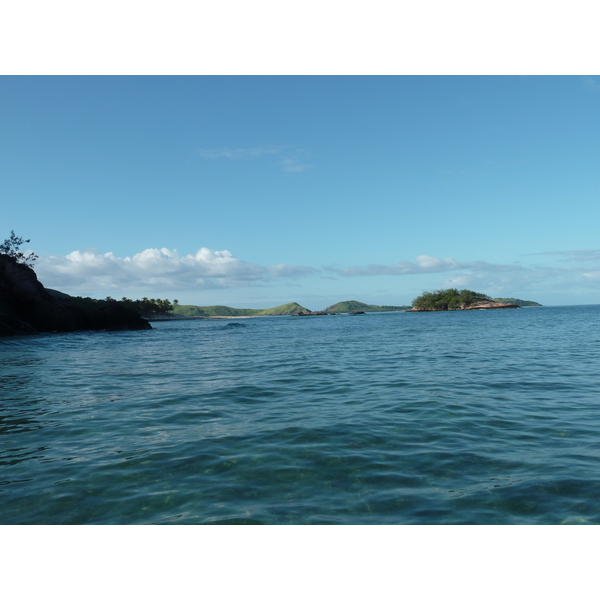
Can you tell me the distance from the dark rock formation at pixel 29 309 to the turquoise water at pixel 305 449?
3290 centimetres

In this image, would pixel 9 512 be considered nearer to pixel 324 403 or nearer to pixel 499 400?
pixel 324 403

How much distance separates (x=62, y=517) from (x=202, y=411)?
6.12m

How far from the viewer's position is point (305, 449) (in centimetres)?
839

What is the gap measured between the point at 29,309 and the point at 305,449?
175 feet

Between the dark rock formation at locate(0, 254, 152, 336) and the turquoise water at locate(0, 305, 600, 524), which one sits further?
the dark rock formation at locate(0, 254, 152, 336)

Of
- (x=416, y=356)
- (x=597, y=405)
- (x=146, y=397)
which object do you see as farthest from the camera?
(x=416, y=356)

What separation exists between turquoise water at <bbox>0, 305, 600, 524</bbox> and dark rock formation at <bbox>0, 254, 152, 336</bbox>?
108ft

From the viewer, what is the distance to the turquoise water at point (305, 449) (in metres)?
5.89

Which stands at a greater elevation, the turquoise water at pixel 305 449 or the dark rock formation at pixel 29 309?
the dark rock formation at pixel 29 309

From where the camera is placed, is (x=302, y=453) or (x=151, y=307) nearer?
(x=302, y=453)

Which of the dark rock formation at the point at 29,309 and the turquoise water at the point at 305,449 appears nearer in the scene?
the turquoise water at the point at 305,449

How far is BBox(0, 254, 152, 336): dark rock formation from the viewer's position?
44375 millimetres

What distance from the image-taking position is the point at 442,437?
355 inches

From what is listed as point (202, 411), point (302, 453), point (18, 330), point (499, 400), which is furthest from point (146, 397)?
point (18, 330)
